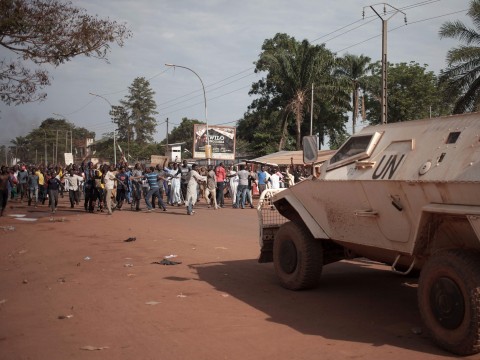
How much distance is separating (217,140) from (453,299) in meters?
30.3

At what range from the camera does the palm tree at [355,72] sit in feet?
139

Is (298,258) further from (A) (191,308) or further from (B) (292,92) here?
(B) (292,92)

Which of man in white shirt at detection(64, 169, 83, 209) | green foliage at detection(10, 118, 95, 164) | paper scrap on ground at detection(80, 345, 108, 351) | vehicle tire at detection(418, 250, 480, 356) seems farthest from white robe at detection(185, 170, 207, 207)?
green foliage at detection(10, 118, 95, 164)

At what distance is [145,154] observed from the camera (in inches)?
2418

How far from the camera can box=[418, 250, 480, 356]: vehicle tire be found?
12.3 ft

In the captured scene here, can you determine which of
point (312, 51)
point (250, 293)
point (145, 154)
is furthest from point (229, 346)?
point (145, 154)

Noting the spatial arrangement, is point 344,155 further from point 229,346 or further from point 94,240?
point 94,240

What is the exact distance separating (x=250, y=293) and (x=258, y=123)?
42.2 metres

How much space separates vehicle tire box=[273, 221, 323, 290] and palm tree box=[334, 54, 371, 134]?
37949 mm

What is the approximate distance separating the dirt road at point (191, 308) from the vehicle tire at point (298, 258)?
166mm

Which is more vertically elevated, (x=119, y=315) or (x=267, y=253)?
(x=267, y=253)

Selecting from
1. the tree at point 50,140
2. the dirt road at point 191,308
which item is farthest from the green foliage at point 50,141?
the dirt road at point 191,308

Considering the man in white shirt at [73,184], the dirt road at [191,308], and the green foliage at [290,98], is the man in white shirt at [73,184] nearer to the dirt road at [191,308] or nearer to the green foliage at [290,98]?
the dirt road at [191,308]

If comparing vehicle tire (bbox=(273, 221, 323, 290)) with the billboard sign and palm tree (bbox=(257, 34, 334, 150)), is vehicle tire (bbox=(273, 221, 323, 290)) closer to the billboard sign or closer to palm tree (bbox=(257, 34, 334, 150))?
the billboard sign
